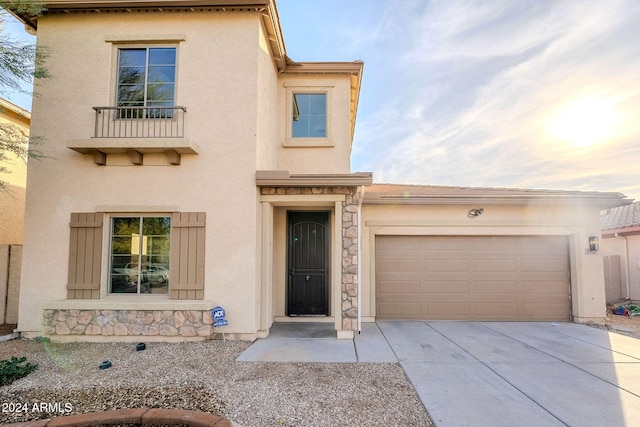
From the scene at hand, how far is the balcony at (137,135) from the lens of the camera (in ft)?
20.8

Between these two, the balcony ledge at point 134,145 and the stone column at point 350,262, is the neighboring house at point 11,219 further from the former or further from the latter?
the stone column at point 350,262

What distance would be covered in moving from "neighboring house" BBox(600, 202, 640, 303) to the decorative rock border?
1284 cm

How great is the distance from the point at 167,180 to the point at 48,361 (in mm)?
3686

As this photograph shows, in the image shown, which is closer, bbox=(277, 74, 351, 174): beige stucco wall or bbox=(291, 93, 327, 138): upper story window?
bbox=(277, 74, 351, 174): beige stucco wall

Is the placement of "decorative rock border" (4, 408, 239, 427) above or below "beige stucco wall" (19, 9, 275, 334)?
below

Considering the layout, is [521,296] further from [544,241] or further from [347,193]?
[347,193]

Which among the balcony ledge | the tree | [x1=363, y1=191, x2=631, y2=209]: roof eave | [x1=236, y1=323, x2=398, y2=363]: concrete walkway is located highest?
the tree

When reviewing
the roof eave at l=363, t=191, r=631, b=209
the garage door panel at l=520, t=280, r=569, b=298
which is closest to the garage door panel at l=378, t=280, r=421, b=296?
the roof eave at l=363, t=191, r=631, b=209

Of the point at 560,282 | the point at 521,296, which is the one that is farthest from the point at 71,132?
the point at 560,282

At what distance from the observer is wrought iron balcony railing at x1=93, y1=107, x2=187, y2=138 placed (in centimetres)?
667

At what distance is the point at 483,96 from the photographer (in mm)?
10492

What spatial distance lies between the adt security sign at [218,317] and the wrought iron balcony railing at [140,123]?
3.68 meters

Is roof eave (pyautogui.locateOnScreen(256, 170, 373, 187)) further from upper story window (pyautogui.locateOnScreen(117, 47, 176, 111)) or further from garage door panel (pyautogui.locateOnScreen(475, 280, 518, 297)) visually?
garage door panel (pyautogui.locateOnScreen(475, 280, 518, 297))

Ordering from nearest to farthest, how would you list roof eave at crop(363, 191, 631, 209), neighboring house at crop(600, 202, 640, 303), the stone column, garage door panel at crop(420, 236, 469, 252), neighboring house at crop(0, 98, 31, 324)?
1. the stone column
2. neighboring house at crop(0, 98, 31, 324)
3. roof eave at crop(363, 191, 631, 209)
4. garage door panel at crop(420, 236, 469, 252)
5. neighboring house at crop(600, 202, 640, 303)
